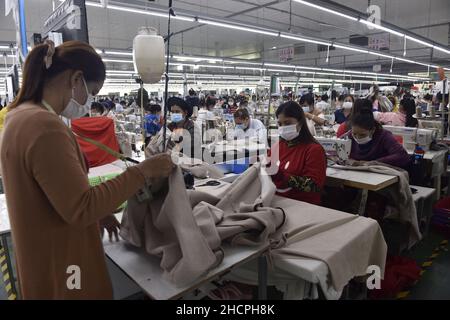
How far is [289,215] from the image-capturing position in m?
1.88

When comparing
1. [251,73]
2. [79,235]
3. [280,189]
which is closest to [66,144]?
[79,235]

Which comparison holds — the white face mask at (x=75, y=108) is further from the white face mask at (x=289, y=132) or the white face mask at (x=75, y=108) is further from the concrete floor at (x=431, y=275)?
the white face mask at (x=289, y=132)

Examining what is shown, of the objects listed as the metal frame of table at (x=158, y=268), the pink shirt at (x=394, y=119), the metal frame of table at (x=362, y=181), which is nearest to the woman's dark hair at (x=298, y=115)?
the metal frame of table at (x=362, y=181)

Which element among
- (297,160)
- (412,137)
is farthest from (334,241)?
(412,137)

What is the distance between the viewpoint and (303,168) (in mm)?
2625

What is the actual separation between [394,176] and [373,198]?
338 mm

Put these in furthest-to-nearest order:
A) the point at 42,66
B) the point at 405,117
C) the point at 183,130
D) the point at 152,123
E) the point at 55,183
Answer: the point at 152,123
the point at 405,117
the point at 183,130
the point at 42,66
the point at 55,183

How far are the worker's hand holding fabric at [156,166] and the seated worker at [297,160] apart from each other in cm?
146

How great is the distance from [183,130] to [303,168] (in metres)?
1.49

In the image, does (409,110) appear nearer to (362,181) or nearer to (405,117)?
(405,117)

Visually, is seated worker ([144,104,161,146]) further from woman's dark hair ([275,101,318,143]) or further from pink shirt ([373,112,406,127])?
pink shirt ([373,112,406,127])

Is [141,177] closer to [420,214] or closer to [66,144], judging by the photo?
[66,144]

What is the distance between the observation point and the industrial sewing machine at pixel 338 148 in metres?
3.37
